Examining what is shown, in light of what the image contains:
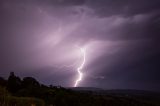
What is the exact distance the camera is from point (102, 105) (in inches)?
5300

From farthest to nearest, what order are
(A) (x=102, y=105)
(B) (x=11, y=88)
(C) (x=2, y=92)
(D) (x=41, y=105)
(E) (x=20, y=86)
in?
(A) (x=102, y=105) → (E) (x=20, y=86) → (B) (x=11, y=88) → (D) (x=41, y=105) → (C) (x=2, y=92)

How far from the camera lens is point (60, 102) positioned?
95.7 metres

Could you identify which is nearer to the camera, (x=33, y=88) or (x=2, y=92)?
(x=2, y=92)

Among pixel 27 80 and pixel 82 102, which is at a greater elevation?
pixel 27 80

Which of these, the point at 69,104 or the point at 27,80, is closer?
the point at 69,104

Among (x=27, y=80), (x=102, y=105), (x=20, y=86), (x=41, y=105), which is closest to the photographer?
(x=41, y=105)

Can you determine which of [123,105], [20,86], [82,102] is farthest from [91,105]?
[123,105]

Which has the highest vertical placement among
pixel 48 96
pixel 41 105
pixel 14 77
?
pixel 14 77

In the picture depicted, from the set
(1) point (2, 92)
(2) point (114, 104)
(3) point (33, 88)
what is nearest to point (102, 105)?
(2) point (114, 104)

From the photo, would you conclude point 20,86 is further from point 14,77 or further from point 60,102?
point 60,102

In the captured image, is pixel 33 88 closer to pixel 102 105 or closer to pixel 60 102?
pixel 60 102

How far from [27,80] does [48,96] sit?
1771 centimetres

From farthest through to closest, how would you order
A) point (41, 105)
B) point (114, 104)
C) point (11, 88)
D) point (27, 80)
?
point (114, 104), point (27, 80), point (11, 88), point (41, 105)

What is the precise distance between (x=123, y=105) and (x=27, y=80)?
65203mm
